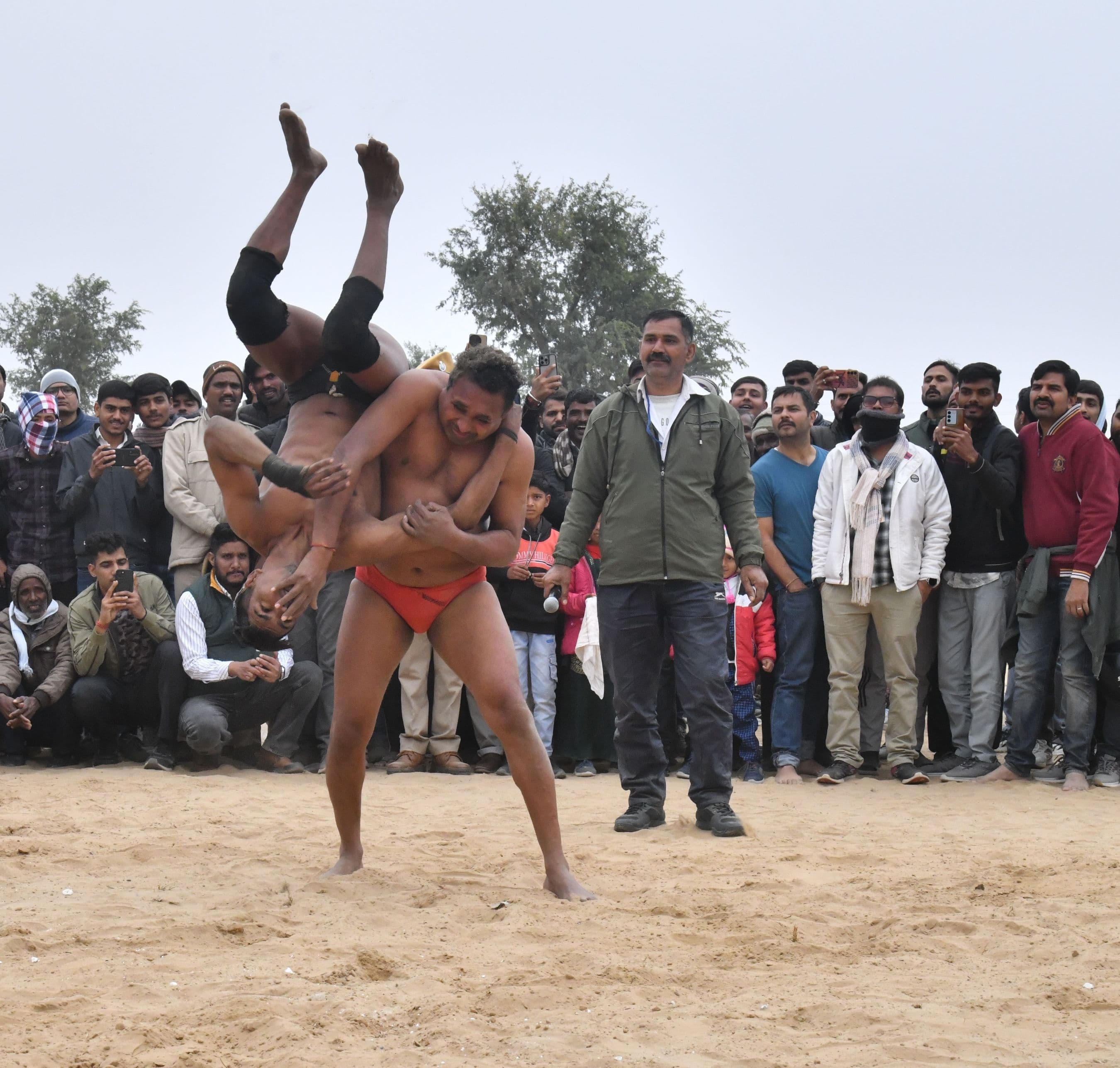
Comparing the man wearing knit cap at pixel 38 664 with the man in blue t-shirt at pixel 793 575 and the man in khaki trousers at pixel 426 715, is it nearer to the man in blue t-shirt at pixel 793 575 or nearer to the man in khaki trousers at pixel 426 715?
the man in khaki trousers at pixel 426 715

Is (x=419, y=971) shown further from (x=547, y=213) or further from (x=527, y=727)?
(x=547, y=213)

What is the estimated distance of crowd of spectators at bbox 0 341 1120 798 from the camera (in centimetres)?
772

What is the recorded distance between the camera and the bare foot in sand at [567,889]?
4781 millimetres

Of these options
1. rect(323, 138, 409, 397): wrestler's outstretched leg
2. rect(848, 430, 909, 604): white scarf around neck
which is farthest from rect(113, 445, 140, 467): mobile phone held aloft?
rect(848, 430, 909, 604): white scarf around neck

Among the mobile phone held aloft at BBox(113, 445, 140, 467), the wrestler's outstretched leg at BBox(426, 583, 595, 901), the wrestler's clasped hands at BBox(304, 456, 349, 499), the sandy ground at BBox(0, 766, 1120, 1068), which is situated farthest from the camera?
the mobile phone held aloft at BBox(113, 445, 140, 467)

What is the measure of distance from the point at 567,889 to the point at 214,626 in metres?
4.20

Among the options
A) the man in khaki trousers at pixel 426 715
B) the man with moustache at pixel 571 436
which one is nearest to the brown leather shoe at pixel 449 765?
the man in khaki trousers at pixel 426 715

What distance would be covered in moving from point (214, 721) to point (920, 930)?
16.4 feet

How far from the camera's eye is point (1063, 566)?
7555 mm

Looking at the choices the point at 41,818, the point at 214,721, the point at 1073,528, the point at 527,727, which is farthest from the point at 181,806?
the point at 1073,528

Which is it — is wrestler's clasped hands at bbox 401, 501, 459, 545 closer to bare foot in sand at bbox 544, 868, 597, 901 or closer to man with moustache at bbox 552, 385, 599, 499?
bare foot in sand at bbox 544, 868, 597, 901

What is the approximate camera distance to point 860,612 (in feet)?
26.1

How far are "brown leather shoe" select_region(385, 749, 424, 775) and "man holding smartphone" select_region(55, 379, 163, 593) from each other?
7.27ft

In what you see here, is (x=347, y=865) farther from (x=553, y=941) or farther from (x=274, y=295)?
(x=274, y=295)
